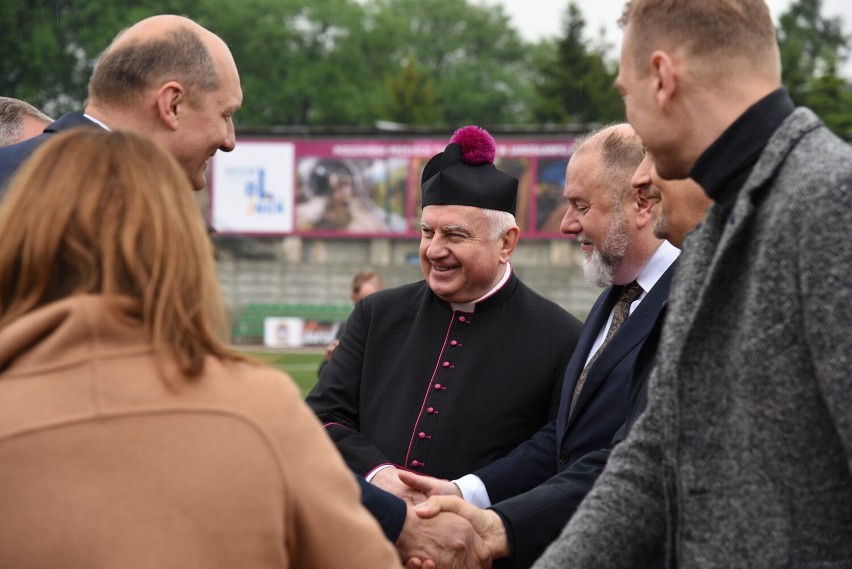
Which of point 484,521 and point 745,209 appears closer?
point 745,209

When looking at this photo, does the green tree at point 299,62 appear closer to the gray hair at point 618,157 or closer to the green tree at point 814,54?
the green tree at point 814,54

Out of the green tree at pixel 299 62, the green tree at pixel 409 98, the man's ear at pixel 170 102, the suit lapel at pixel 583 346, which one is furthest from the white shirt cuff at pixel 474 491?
the green tree at pixel 299 62

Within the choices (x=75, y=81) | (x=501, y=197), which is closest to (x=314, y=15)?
(x=75, y=81)

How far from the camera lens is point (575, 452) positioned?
3963 millimetres

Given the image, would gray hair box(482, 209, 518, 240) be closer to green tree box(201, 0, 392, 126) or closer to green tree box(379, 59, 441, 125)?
green tree box(379, 59, 441, 125)

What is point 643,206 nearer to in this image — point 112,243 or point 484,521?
point 484,521

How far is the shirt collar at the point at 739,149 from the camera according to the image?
2.38m

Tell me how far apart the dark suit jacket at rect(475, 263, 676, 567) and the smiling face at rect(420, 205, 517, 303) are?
23.8 inches

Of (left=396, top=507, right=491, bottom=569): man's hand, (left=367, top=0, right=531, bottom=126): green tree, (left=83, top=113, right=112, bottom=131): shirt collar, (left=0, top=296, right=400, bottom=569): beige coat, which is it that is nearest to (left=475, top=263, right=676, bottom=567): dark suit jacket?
(left=396, top=507, right=491, bottom=569): man's hand

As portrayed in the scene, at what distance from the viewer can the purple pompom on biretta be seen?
4.65m

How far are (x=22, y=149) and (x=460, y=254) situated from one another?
173 cm

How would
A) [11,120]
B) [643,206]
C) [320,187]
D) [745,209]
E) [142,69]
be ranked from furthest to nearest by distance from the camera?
[320,187], [11,120], [643,206], [142,69], [745,209]

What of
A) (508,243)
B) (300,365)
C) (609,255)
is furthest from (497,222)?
(300,365)

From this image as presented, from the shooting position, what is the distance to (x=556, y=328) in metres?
4.54
